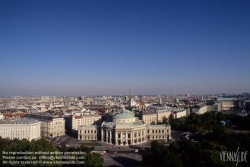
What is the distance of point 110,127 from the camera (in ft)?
249

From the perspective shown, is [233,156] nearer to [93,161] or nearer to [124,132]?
[93,161]

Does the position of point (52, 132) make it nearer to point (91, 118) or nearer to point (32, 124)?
point (32, 124)

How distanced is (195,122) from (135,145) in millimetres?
37226

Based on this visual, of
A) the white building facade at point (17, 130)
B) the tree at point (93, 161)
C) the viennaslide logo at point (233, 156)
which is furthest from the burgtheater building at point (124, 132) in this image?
the viennaslide logo at point (233, 156)

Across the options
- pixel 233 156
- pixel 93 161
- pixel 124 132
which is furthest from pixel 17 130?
pixel 233 156

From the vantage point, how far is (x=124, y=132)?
74.0 m

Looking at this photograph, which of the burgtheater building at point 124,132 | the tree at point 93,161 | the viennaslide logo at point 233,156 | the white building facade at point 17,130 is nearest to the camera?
the tree at point 93,161

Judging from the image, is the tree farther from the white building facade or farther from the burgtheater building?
the white building facade

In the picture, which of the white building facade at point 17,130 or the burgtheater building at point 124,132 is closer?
the burgtheater building at point 124,132

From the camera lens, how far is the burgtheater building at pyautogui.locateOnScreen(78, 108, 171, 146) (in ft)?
243

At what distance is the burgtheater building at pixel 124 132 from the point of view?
74.0 metres

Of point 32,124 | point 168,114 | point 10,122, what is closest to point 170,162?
point 32,124

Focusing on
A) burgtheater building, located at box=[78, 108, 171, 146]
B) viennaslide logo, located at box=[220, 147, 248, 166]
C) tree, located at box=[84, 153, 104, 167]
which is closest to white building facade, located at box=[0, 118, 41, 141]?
burgtheater building, located at box=[78, 108, 171, 146]

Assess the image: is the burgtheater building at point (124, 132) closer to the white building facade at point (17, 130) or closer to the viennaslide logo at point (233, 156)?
the white building facade at point (17, 130)
